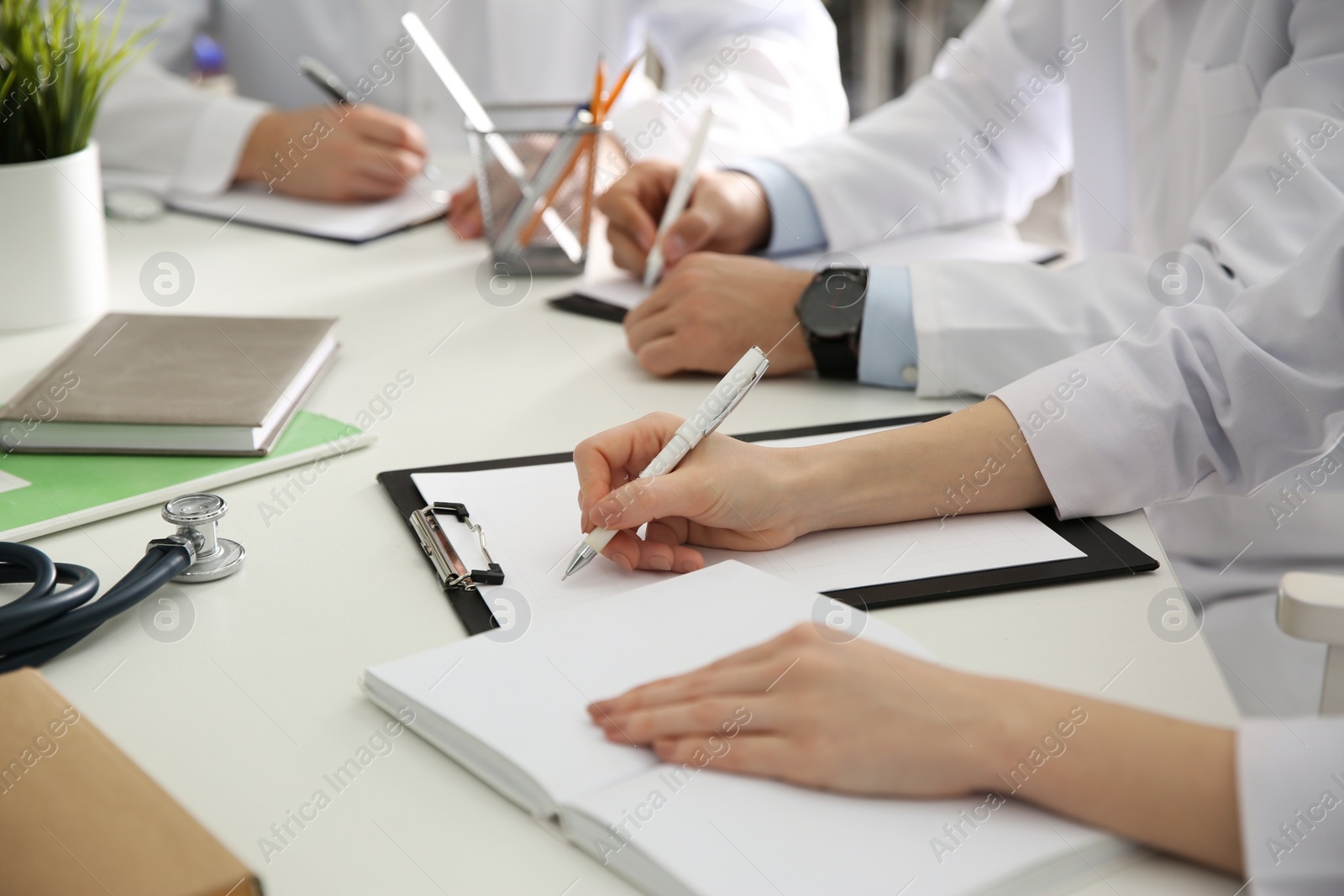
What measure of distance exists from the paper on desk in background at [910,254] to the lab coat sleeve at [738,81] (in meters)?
0.27

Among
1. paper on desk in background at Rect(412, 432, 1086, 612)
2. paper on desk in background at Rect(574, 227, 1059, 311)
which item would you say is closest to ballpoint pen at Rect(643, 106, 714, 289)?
paper on desk in background at Rect(574, 227, 1059, 311)

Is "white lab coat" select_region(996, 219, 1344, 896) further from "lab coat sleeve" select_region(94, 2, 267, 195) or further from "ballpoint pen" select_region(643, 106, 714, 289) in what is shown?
"lab coat sleeve" select_region(94, 2, 267, 195)

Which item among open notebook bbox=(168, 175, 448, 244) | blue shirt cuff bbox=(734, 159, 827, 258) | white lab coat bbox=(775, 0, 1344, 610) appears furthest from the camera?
open notebook bbox=(168, 175, 448, 244)

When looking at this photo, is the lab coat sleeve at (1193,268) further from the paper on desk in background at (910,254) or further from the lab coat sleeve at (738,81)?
the lab coat sleeve at (738,81)

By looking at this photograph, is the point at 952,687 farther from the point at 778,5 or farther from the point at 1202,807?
the point at 778,5

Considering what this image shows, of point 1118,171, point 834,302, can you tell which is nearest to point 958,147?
point 1118,171

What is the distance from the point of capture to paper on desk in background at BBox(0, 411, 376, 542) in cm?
76

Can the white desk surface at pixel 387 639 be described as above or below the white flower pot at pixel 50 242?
below

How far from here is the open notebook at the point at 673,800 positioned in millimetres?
467

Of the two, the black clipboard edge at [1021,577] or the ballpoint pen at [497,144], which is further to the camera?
the ballpoint pen at [497,144]

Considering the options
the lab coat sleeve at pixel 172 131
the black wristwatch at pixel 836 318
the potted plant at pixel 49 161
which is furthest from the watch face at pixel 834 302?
the lab coat sleeve at pixel 172 131

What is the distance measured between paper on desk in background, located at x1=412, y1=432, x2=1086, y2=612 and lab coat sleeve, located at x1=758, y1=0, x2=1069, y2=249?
64cm

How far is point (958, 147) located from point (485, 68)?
3.07ft

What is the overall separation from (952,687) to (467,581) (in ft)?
0.98
